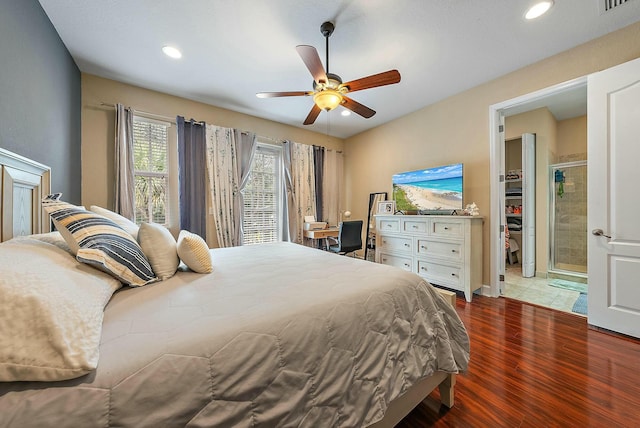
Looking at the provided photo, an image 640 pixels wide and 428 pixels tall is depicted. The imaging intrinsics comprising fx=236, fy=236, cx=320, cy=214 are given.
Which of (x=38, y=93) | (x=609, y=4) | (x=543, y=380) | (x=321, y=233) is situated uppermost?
(x=609, y=4)

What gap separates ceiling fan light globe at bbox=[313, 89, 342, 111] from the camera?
6.58 ft

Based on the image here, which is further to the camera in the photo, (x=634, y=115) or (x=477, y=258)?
(x=477, y=258)

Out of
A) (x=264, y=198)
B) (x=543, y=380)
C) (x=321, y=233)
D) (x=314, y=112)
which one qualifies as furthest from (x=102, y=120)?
(x=543, y=380)

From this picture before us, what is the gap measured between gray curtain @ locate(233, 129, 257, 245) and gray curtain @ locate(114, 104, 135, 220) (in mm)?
1249

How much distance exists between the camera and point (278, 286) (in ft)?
3.79

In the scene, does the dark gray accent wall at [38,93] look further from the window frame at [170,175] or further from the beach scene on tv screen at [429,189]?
the beach scene on tv screen at [429,189]

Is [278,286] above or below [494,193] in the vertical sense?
below

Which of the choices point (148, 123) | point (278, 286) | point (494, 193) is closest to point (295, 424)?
point (278, 286)

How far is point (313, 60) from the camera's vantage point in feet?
5.75

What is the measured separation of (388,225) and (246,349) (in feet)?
10.5

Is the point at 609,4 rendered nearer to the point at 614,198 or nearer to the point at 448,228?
the point at 614,198

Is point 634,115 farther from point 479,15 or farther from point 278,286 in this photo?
point 278,286

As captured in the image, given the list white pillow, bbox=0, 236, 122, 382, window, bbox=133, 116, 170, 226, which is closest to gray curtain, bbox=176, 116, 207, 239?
window, bbox=133, 116, 170, 226

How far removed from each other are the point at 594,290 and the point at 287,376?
9.50 feet
